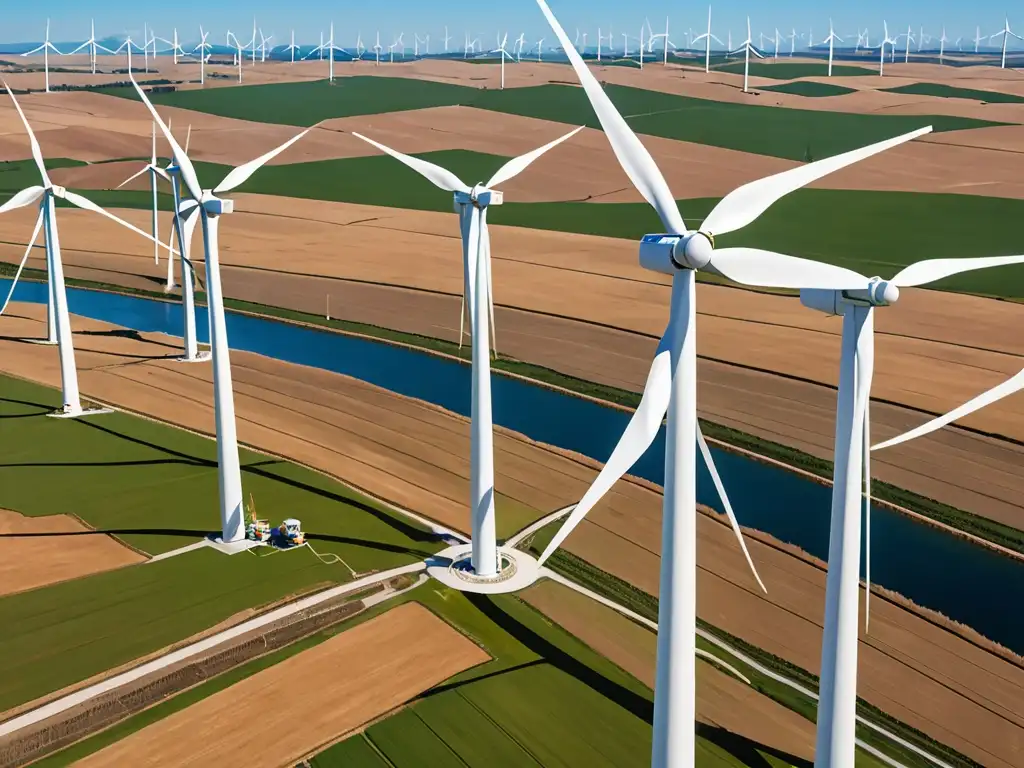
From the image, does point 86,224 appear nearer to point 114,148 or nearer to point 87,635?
point 114,148

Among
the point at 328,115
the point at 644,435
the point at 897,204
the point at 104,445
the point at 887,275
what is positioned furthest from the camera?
the point at 328,115

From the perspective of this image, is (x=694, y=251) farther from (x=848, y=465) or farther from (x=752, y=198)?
(x=848, y=465)

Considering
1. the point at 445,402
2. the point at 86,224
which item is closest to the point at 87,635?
the point at 445,402

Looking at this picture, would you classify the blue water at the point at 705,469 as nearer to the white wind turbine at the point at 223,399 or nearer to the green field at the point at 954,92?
the white wind turbine at the point at 223,399

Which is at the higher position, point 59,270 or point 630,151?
point 630,151

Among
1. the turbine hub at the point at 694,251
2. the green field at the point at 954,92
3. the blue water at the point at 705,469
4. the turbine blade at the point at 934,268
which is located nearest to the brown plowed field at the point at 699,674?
the blue water at the point at 705,469

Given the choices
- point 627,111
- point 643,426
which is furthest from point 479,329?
point 627,111

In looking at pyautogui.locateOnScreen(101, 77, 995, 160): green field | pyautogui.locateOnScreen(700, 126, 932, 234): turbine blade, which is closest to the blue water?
pyautogui.locateOnScreen(700, 126, 932, 234): turbine blade

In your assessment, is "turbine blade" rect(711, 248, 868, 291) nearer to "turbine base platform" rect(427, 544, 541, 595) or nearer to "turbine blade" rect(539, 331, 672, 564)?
"turbine blade" rect(539, 331, 672, 564)
